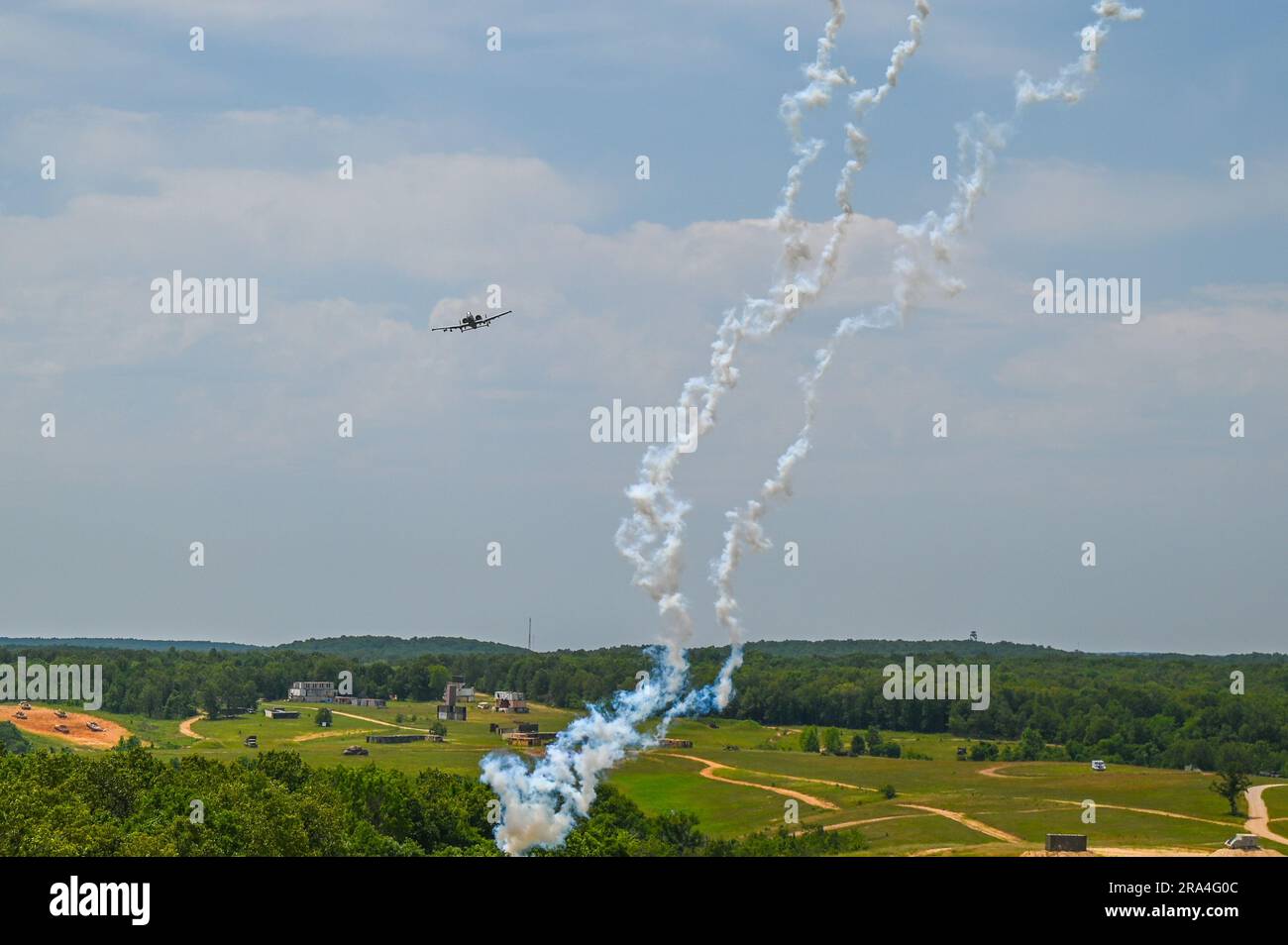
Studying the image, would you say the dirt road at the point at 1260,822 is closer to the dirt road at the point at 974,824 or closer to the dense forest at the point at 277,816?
the dirt road at the point at 974,824

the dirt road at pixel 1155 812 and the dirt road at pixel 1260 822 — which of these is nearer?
the dirt road at pixel 1260 822

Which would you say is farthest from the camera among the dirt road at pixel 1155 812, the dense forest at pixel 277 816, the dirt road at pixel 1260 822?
the dirt road at pixel 1155 812

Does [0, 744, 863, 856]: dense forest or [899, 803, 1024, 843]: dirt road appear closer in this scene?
[0, 744, 863, 856]: dense forest

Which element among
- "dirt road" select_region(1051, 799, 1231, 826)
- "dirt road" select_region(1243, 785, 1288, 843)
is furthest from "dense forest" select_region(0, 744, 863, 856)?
"dirt road" select_region(1243, 785, 1288, 843)

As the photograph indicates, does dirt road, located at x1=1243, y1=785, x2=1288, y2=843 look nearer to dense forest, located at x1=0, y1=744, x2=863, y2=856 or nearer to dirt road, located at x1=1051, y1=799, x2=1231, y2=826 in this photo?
dirt road, located at x1=1051, y1=799, x2=1231, y2=826

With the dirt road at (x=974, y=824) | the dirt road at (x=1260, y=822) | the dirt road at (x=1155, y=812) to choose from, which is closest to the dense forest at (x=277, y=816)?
the dirt road at (x=974, y=824)

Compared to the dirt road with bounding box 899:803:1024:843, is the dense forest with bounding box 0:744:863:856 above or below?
above

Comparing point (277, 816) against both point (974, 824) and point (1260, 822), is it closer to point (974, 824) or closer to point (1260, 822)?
point (974, 824)
